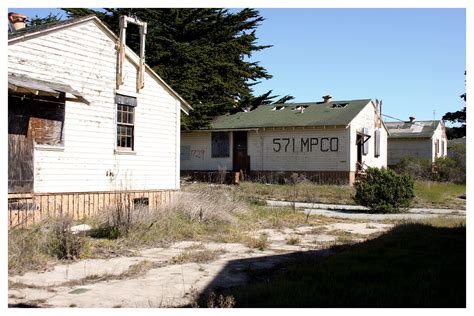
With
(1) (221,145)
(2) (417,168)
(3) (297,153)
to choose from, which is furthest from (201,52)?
(2) (417,168)

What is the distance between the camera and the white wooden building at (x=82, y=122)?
1215 cm

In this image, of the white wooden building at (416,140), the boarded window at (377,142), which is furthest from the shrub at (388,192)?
the white wooden building at (416,140)

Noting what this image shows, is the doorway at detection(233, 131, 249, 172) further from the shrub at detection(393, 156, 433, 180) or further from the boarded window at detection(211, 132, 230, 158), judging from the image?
the shrub at detection(393, 156, 433, 180)

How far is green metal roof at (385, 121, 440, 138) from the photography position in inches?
1609

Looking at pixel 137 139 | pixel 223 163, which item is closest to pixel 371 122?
pixel 223 163

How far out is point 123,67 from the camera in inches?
591

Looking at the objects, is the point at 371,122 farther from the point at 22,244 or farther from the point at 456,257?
the point at 22,244

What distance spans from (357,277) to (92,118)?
898 centimetres

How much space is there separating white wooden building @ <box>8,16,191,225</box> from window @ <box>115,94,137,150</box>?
0.03 m

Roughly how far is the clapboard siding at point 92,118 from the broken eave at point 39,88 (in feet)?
0.73

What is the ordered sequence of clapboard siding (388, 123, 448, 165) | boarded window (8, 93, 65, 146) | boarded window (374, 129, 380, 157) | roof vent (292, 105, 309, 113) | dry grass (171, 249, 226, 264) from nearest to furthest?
dry grass (171, 249, 226, 264)
boarded window (8, 93, 65, 146)
roof vent (292, 105, 309, 113)
boarded window (374, 129, 380, 157)
clapboard siding (388, 123, 448, 165)

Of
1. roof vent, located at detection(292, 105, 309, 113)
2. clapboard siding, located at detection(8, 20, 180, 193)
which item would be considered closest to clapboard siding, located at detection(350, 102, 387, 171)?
roof vent, located at detection(292, 105, 309, 113)

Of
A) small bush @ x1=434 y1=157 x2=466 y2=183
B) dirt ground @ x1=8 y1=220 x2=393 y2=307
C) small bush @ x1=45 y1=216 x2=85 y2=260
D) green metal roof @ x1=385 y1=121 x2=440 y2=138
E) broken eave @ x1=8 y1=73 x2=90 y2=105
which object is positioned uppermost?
green metal roof @ x1=385 y1=121 x2=440 y2=138

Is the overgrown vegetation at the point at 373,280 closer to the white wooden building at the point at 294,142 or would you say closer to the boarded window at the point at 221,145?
the white wooden building at the point at 294,142
